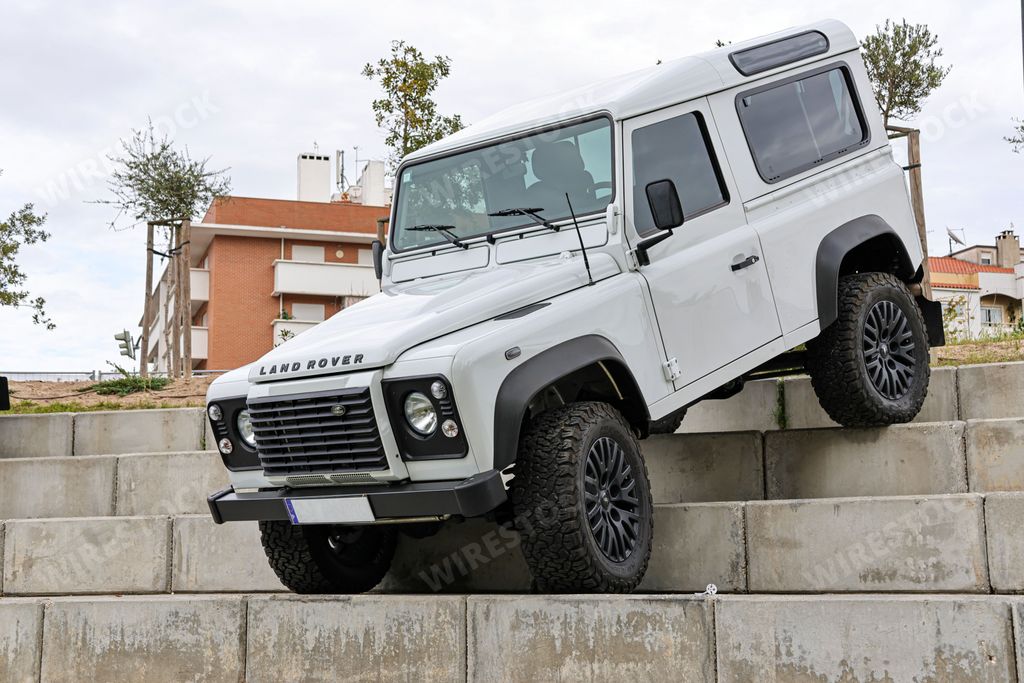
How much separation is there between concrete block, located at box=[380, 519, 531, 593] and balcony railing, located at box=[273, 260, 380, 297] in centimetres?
3870

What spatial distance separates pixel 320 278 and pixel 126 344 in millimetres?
22070

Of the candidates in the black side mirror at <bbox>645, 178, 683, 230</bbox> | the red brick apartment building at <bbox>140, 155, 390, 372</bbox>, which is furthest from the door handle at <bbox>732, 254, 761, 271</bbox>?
the red brick apartment building at <bbox>140, 155, 390, 372</bbox>

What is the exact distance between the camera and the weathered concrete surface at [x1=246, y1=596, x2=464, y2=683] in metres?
5.18

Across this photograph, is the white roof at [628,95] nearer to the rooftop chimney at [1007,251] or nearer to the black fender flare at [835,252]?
the black fender flare at [835,252]

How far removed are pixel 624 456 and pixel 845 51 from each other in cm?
375

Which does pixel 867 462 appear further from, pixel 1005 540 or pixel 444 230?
pixel 444 230

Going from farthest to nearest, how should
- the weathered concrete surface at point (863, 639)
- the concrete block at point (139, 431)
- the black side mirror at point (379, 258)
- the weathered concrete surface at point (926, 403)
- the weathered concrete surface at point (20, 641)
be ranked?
the concrete block at point (139, 431)
the weathered concrete surface at point (926, 403)
the black side mirror at point (379, 258)
the weathered concrete surface at point (20, 641)
the weathered concrete surface at point (863, 639)

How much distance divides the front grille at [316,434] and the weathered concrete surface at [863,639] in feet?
5.57

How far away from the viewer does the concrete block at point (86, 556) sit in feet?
23.3

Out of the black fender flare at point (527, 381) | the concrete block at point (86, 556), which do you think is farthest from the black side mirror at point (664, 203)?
the concrete block at point (86, 556)

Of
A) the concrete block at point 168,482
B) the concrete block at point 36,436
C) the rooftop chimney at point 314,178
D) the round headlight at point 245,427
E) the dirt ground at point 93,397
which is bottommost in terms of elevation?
the concrete block at point 168,482

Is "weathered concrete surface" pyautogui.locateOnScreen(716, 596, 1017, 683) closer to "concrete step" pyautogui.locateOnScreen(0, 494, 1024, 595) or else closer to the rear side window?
"concrete step" pyautogui.locateOnScreen(0, 494, 1024, 595)

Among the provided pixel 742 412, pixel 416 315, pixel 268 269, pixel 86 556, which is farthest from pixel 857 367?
pixel 268 269

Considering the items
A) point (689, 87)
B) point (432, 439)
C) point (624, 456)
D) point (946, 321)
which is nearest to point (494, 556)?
point (624, 456)
